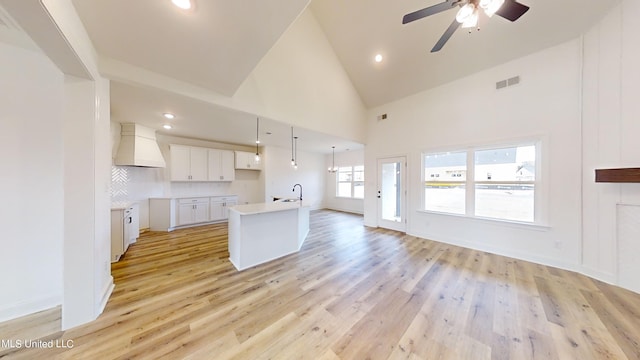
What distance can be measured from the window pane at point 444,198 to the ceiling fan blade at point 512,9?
3076mm

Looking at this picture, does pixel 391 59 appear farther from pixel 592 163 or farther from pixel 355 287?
pixel 355 287

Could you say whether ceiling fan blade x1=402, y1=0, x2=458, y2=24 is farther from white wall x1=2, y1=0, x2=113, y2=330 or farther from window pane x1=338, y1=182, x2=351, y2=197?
window pane x1=338, y1=182, x2=351, y2=197

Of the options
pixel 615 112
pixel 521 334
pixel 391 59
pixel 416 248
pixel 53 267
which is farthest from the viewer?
pixel 391 59

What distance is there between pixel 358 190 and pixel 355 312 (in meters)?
6.20

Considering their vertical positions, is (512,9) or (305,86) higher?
(305,86)

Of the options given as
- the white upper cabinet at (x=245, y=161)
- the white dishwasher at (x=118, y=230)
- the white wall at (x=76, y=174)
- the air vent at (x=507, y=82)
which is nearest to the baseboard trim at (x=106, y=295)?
the white wall at (x=76, y=174)

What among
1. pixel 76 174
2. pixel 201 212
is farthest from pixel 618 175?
pixel 201 212

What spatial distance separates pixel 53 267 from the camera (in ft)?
7.19

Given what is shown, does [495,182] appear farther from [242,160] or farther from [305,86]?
[242,160]

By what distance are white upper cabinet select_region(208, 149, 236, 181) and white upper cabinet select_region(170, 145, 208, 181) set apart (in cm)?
17

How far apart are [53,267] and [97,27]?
2.58m

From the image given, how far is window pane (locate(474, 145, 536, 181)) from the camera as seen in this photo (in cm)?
356

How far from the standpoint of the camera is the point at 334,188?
8891 millimetres

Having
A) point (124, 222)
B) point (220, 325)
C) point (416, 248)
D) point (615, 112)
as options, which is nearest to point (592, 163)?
point (615, 112)
